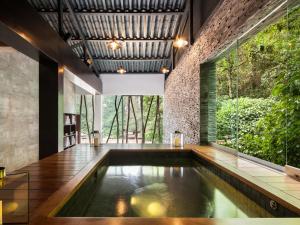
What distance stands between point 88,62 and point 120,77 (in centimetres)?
265

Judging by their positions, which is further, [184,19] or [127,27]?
[127,27]

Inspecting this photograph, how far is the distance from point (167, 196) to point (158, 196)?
0.10 metres

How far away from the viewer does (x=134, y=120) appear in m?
13.1

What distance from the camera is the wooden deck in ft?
Result: 5.49

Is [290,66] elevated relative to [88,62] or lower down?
lower down

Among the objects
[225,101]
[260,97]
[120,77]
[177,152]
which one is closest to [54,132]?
[177,152]

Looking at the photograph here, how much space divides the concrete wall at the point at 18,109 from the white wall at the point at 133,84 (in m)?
6.00

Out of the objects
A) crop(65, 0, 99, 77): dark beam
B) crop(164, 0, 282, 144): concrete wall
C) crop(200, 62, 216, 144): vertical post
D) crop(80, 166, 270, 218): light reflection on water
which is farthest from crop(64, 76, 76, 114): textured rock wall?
crop(80, 166, 270, 218): light reflection on water

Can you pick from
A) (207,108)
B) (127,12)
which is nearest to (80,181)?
(207,108)

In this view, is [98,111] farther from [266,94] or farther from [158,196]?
[266,94]

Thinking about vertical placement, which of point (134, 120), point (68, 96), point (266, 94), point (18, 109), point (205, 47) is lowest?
point (134, 120)

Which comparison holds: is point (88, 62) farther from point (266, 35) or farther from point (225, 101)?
point (266, 35)

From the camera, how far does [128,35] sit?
902cm

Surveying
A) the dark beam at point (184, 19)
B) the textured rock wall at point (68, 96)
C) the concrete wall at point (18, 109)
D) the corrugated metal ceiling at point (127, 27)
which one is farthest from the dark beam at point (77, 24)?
the dark beam at point (184, 19)
